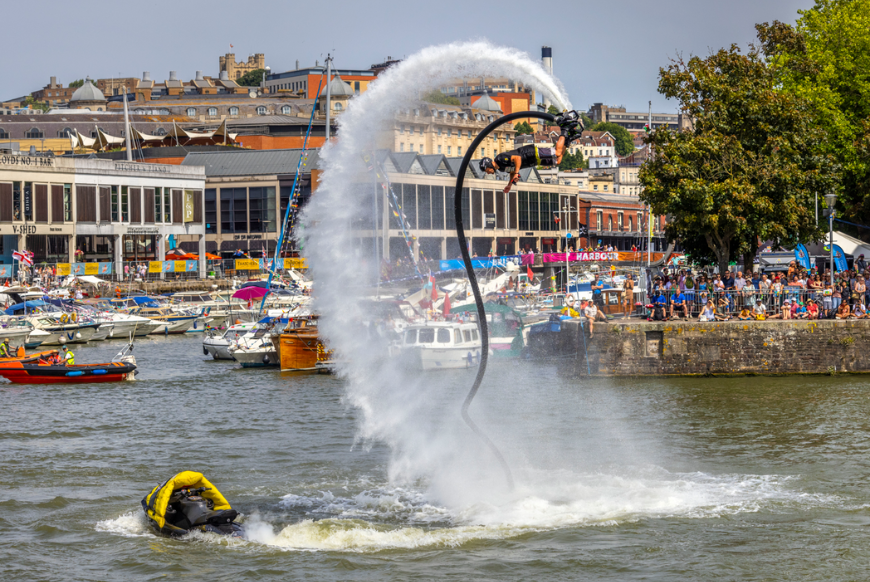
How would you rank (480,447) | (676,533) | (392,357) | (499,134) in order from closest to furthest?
1. (499,134)
2. (676,533)
3. (392,357)
4. (480,447)

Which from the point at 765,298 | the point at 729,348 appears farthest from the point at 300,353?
the point at 765,298

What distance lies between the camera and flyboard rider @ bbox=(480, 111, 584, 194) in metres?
13.5

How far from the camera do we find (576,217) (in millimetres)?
117625

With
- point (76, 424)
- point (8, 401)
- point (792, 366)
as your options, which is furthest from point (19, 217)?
point (792, 366)

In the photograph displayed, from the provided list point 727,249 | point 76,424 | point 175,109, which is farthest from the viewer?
point 175,109

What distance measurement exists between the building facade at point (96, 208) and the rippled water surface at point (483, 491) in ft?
192

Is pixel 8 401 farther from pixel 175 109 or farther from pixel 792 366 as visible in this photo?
pixel 175 109

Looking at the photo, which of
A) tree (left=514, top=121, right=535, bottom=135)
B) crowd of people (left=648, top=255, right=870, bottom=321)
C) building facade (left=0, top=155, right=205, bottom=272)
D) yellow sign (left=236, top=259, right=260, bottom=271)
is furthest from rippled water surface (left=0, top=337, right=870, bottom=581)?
yellow sign (left=236, top=259, right=260, bottom=271)

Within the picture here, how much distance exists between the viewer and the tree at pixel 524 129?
1561 cm

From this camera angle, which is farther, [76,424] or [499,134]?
[76,424]

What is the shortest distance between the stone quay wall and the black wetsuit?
22.7 m

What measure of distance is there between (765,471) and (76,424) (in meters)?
20.2

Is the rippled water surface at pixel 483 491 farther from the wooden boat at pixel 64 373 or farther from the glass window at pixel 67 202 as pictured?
the glass window at pixel 67 202

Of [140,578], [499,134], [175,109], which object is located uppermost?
[175,109]
